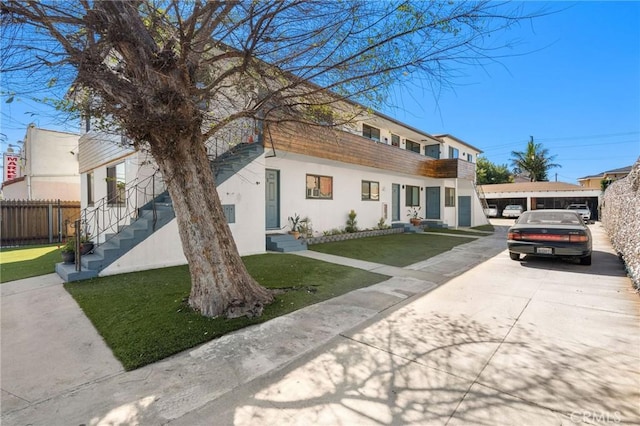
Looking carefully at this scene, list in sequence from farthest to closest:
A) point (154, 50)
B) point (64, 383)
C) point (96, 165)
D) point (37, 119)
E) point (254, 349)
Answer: point (96, 165)
point (37, 119)
point (154, 50)
point (254, 349)
point (64, 383)

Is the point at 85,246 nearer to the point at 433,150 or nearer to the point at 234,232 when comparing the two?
the point at 234,232

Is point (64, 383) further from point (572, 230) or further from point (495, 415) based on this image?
point (572, 230)

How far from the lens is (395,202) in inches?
750

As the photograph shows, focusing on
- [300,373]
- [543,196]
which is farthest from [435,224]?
[543,196]

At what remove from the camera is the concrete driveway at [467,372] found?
2.54 metres

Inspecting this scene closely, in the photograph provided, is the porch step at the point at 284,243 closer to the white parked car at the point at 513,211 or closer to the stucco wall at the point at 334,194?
the stucco wall at the point at 334,194

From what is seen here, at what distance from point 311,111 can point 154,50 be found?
2.68 metres

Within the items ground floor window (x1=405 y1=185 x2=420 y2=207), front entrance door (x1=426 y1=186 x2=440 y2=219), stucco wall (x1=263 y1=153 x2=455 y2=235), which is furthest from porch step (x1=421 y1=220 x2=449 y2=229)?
stucco wall (x1=263 y1=153 x2=455 y2=235)

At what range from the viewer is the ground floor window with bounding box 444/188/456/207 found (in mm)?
22134

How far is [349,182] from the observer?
50.2ft

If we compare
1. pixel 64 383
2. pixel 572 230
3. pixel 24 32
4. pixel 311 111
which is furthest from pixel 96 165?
pixel 572 230

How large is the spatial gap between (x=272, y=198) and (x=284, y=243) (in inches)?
77.7

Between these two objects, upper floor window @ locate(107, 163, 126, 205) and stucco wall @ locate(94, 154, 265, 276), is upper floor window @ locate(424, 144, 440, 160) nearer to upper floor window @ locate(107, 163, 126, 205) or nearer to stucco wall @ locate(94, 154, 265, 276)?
stucco wall @ locate(94, 154, 265, 276)

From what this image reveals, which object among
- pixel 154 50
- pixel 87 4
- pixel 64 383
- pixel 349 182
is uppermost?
pixel 87 4
